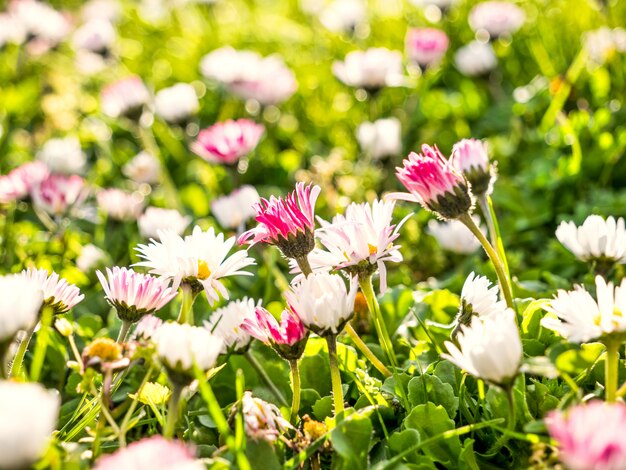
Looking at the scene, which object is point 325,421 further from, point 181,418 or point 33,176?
point 33,176

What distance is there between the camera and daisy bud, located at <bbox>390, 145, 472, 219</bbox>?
1.03 meters

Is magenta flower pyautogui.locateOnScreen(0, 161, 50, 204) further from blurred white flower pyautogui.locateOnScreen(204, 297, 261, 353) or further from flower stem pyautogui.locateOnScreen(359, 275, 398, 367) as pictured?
flower stem pyautogui.locateOnScreen(359, 275, 398, 367)

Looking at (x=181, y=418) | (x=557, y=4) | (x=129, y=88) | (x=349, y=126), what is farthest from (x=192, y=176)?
(x=557, y=4)

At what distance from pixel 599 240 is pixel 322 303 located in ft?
1.39

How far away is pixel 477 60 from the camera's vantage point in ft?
7.43

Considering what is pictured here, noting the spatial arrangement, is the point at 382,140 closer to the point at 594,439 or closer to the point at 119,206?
the point at 119,206

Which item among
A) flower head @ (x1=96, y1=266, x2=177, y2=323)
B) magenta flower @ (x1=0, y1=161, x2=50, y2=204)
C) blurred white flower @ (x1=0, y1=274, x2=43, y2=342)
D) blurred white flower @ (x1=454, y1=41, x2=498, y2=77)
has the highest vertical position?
blurred white flower @ (x1=454, y1=41, x2=498, y2=77)

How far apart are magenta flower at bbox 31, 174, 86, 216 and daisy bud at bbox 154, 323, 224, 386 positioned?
930mm

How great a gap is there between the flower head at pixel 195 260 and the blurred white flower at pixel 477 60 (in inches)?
55.2

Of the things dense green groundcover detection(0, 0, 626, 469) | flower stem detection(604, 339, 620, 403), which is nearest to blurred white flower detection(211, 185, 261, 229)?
dense green groundcover detection(0, 0, 626, 469)

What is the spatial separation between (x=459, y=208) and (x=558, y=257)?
0.66 meters

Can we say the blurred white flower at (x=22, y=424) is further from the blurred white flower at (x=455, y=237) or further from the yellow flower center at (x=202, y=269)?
the blurred white flower at (x=455, y=237)

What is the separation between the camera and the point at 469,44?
2363mm

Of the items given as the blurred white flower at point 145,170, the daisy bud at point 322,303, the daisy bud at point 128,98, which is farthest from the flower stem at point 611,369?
the daisy bud at point 128,98
